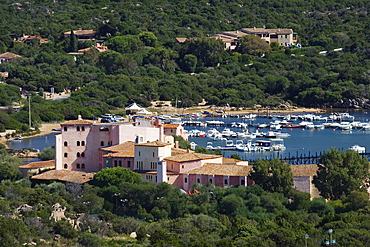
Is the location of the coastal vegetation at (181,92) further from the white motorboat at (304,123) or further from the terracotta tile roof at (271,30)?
the white motorboat at (304,123)

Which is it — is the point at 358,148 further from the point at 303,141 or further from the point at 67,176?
the point at 67,176

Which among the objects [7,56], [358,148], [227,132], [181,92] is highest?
[7,56]

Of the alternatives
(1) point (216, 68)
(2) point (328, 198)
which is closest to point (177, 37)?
(1) point (216, 68)

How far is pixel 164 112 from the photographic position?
87562 millimetres

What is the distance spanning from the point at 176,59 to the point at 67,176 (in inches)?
2457

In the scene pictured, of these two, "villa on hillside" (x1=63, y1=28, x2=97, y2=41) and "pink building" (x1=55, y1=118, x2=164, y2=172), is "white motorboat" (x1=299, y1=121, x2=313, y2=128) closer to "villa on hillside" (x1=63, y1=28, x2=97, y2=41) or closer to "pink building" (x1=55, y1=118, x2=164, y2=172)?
"pink building" (x1=55, y1=118, x2=164, y2=172)

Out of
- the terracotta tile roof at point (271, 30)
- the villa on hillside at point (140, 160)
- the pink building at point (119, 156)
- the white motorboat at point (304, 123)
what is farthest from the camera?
the terracotta tile roof at point (271, 30)

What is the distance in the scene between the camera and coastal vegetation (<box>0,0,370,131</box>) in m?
91.1

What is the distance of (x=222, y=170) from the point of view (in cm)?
4456

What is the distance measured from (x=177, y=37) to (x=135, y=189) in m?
77.5

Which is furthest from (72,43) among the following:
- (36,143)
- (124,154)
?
(124,154)

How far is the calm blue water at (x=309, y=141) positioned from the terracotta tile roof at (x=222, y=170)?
16859 millimetres

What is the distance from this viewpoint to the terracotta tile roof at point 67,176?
44.8 meters

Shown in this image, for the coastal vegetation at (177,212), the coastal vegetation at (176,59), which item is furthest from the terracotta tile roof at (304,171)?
the coastal vegetation at (176,59)
